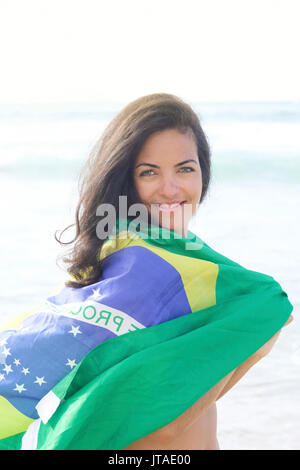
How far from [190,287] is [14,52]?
69.7 feet

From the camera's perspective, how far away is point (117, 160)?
2.13 m

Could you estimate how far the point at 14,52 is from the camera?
21.9 metres

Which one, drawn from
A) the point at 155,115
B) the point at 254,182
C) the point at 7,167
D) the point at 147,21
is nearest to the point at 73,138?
the point at 7,167

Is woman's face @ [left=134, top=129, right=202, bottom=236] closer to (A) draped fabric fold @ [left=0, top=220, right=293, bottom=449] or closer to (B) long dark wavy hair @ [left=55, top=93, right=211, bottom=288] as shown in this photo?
(B) long dark wavy hair @ [left=55, top=93, right=211, bottom=288]

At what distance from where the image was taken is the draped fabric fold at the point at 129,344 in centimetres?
177

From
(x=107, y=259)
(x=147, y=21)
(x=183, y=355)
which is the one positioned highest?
(x=107, y=259)

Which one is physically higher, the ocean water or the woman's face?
the woman's face

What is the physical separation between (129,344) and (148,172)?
1.97 feet

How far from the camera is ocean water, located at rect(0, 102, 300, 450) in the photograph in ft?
12.7

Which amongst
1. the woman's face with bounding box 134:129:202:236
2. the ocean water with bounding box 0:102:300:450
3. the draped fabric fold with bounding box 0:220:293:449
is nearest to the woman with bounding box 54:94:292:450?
the woman's face with bounding box 134:129:202:236

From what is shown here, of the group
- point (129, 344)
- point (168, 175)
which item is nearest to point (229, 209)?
point (168, 175)

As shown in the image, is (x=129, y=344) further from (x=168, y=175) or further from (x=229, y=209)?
(x=229, y=209)

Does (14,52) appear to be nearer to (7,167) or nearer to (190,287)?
(7,167)

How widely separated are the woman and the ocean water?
1.70m
